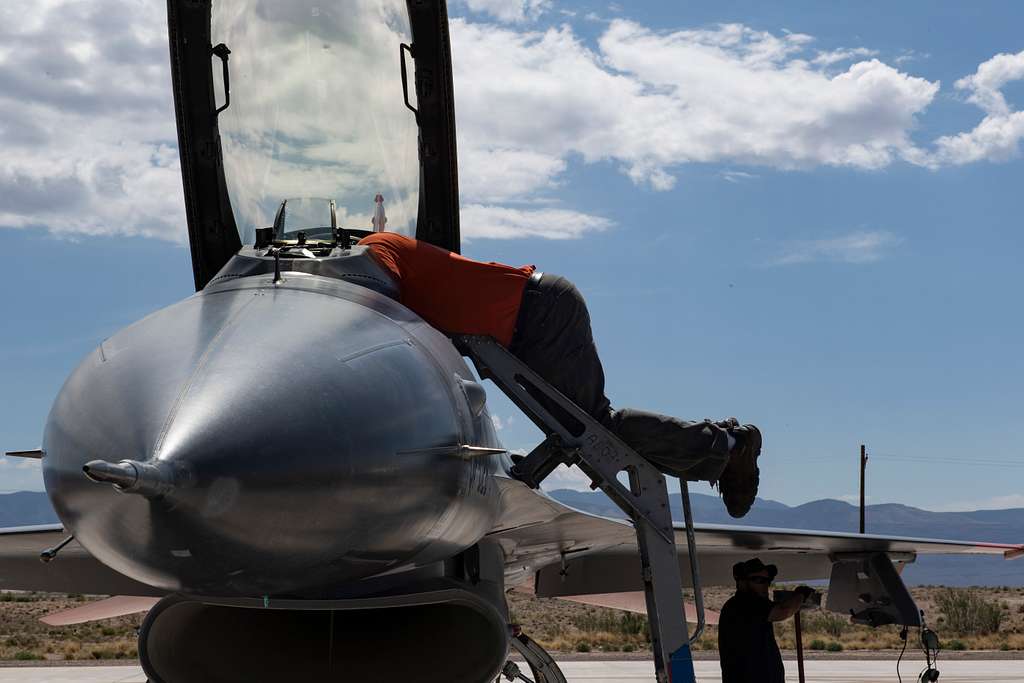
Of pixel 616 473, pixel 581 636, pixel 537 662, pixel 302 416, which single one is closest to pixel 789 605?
pixel 616 473

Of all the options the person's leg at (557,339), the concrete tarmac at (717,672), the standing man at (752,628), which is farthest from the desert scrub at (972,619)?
the person's leg at (557,339)

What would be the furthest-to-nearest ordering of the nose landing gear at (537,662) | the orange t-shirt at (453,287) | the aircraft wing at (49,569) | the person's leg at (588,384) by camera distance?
1. the nose landing gear at (537,662)
2. the aircraft wing at (49,569)
3. the person's leg at (588,384)
4. the orange t-shirt at (453,287)

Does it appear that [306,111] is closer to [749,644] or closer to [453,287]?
[453,287]

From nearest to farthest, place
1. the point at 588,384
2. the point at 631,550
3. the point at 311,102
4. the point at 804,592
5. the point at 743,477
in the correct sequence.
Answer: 1. the point at 311,102
2. the point at 588,384
3. the point at 743,477
4. the point at 804,592
5. the point at 631,550

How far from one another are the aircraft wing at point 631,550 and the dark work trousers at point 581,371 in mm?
538

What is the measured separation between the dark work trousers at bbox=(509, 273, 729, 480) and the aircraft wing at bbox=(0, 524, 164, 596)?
3.07 meters

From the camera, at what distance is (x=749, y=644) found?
7336 mm

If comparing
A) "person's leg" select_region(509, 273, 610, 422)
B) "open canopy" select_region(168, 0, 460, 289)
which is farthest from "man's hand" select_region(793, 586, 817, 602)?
"open canopy" select_region(168, 0, 460, 289)

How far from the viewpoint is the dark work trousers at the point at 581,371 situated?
603 cm

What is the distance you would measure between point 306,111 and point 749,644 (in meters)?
4.10

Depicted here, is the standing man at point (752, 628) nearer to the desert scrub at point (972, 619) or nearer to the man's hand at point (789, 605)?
the man's hand at point (789, 605)

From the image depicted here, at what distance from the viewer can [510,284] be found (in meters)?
5.87

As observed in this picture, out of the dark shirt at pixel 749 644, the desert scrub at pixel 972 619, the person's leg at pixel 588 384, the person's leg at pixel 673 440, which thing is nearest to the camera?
the person's leg at pixel 588 384

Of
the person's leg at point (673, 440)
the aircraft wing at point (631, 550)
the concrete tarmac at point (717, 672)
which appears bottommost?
the concrete tarmac at point (717, 672)
